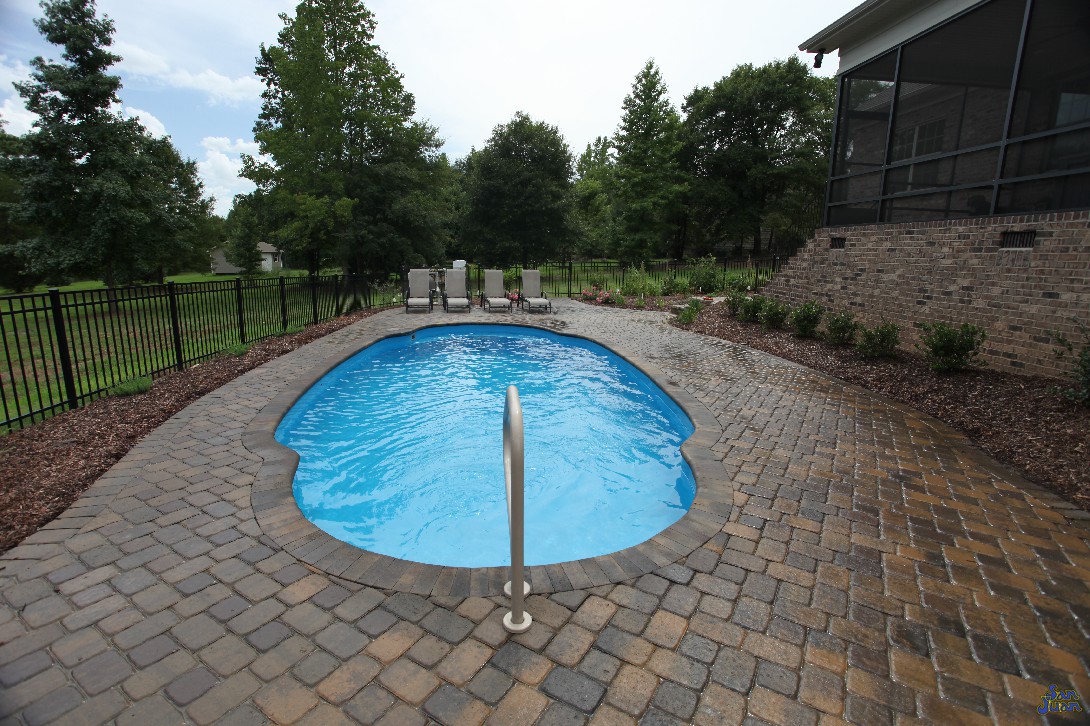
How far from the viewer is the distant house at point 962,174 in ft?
17.9

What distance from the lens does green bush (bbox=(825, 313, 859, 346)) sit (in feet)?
25.5

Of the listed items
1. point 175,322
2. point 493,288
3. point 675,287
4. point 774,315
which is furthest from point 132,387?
point 675,287

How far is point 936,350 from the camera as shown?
5.88 meters

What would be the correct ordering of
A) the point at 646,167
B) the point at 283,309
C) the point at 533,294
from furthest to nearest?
1. the point at 646,167
2. the point at 533,294
3. the point at 283,309

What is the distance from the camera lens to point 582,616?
2260 millimetres

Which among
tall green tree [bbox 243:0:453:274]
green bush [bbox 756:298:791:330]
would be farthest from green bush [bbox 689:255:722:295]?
tall green tree [bbox 243:0:453:274]

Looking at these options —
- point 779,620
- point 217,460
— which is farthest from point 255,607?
point 779,620

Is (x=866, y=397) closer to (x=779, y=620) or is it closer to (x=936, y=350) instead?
(x=936, y=350)

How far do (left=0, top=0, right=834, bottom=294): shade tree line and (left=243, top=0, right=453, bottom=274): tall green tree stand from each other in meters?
0.08

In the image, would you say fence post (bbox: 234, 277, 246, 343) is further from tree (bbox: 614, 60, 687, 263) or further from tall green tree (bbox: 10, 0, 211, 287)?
tree (bbox: 614, 60, 687, 263)

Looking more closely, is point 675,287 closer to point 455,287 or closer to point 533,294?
point 533,294

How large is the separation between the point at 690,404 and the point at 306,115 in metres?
19.3

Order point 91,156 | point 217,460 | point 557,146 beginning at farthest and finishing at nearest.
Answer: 1. point 557,146
2. point 91,156
3. point 217,460

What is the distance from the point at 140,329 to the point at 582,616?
10108 millimetres
